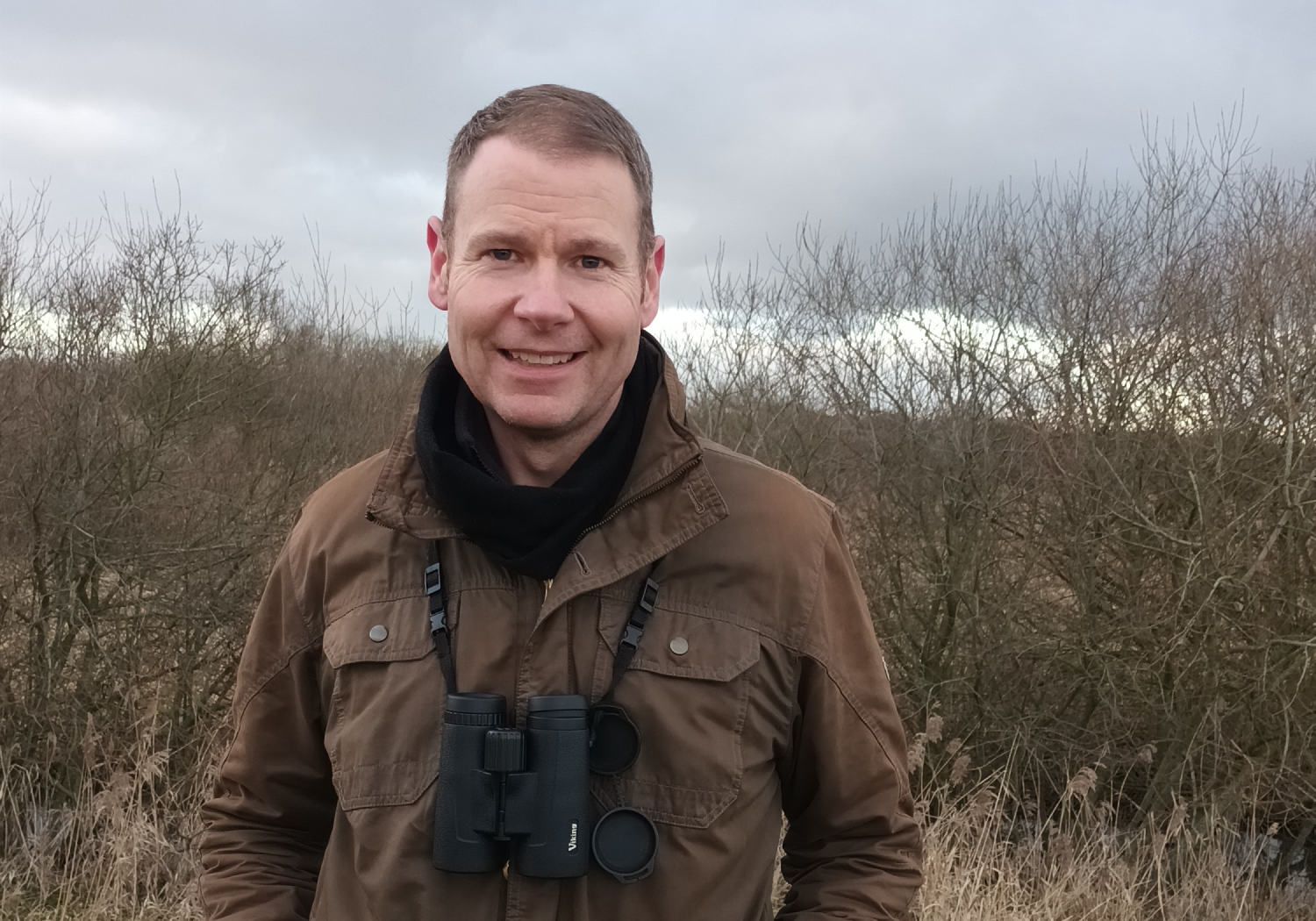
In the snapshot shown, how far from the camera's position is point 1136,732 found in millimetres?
8703

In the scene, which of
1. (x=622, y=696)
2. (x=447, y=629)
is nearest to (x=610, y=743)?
(x=622, y=696)

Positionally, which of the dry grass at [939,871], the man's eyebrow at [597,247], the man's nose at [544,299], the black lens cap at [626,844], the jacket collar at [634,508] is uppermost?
the man's eyebrow at [597,247]

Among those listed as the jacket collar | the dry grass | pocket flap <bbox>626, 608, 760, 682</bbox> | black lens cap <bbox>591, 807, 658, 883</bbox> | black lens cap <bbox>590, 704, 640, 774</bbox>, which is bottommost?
the dry grass

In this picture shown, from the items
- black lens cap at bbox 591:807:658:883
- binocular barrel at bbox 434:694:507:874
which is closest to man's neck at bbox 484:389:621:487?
binocular barrel at bbox 434:694:507:874

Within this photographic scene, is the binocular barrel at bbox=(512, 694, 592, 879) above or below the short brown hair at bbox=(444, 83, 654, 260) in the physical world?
below

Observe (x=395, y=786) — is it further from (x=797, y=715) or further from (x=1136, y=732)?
(x=1136, y=732)

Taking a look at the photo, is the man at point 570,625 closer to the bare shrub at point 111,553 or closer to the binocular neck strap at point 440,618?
the binocular neck strap at point 440,618

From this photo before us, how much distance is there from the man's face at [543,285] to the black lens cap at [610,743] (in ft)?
1.41

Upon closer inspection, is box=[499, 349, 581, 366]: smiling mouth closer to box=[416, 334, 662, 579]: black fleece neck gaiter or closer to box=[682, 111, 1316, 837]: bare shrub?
box=[416, 334, 662, 579]: black fleece neck gaiter

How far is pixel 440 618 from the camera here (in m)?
1.42

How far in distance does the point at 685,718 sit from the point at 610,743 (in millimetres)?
113

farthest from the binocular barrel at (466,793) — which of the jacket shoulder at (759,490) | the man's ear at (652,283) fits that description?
the man's ear at (652,283)

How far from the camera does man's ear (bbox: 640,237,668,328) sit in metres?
1.56

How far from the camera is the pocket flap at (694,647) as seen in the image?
1399 millimetres
